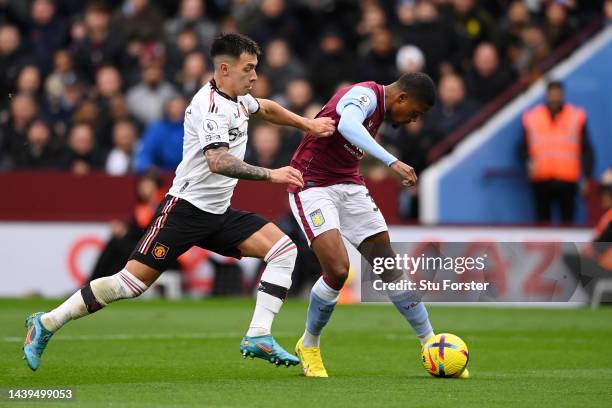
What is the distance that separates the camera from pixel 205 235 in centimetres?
943

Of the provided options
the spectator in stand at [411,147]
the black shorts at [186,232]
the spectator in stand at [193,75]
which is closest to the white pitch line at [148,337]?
the black shorts at [186,232]

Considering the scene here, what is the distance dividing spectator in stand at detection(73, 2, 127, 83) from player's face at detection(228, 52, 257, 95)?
11640 millimetres

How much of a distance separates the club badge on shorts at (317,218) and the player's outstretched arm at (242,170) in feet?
2.85

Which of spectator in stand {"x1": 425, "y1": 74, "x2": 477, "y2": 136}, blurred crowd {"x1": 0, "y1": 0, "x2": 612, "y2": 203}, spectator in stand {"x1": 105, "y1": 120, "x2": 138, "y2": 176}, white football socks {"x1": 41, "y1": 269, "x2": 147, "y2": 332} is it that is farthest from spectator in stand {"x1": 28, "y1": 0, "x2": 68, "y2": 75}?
white football socks {"x1": 41, "y1": 269, "x2": 147, "y2": 332}

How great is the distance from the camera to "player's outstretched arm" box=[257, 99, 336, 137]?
9.50 m

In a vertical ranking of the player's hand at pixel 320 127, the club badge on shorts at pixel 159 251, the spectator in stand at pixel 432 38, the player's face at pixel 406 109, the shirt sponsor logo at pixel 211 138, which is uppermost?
the spectator in stand at pixel 432 38

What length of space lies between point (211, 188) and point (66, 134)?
423 inches

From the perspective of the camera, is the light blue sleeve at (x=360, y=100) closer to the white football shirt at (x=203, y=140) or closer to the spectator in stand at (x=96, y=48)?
the white football shirt at (x=203, y=140)

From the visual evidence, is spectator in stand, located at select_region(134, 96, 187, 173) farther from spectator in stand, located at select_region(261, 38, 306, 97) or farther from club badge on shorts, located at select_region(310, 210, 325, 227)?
club badge on shorts, located at select_region(310, 210, 325, 227)

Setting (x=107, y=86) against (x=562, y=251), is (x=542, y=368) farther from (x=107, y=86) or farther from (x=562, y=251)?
(x=107, y=86)

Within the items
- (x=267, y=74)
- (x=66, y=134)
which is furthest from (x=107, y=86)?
(x=267, y=74)

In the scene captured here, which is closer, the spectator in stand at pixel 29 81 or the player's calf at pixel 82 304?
the player's calf at pixel 82 304

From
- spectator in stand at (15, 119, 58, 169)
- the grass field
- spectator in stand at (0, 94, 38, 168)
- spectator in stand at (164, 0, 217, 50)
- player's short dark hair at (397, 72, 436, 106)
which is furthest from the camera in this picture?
spectator in stand at (164, 0, 217, 50)

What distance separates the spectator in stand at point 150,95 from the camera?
19656 millimetres
